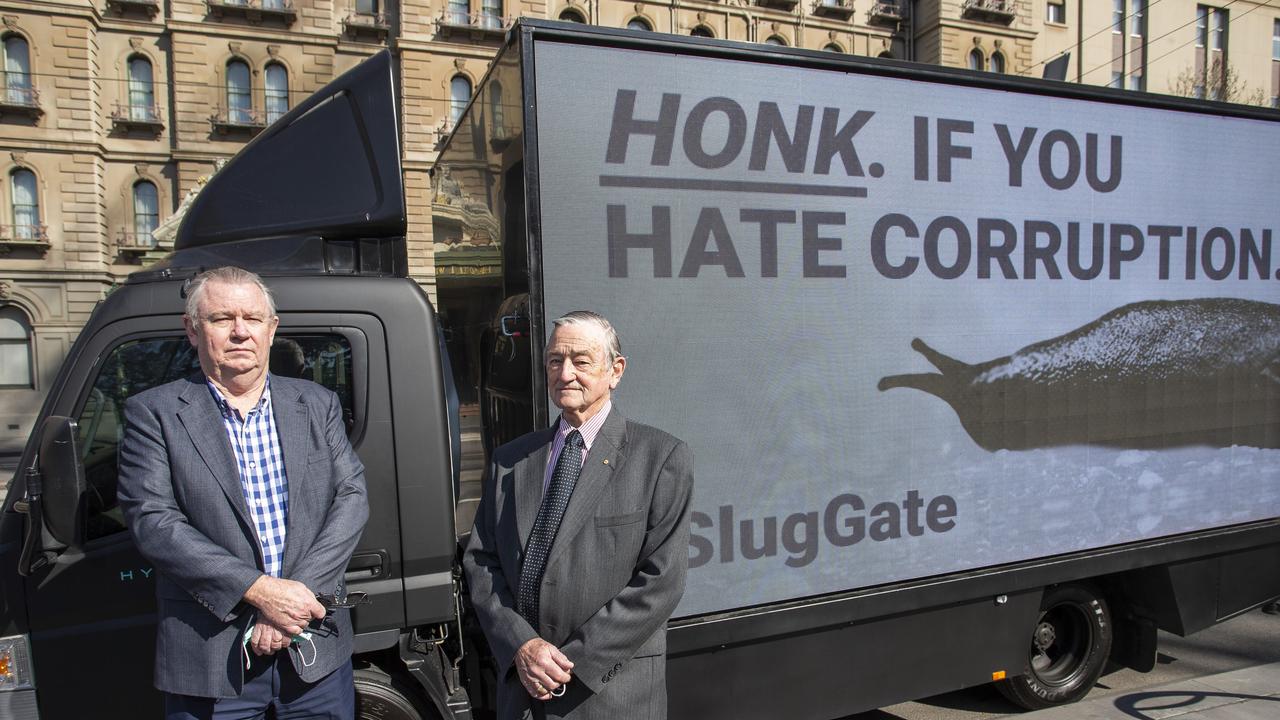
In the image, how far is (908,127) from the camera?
118 inches

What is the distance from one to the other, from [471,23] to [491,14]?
1.24 meters

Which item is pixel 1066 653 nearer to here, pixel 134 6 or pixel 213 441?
pixel 213 441

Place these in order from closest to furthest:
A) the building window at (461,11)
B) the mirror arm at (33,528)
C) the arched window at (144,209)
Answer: the mirror arm at (33,528), the arched window at (144,209), the building window at (461,11)

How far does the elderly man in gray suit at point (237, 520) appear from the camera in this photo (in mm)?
1802

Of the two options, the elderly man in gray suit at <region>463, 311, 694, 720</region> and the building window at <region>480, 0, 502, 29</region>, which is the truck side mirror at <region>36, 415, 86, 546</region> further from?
the building window at <region>480, 0, 502, 29</region>

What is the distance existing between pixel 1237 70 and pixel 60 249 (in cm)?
4416

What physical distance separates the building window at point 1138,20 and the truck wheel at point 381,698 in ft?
125

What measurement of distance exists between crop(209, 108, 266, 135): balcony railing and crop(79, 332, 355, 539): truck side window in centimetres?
2385

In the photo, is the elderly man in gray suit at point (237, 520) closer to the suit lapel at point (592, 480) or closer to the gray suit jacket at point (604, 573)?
the gray suit jacket at point (604, 573)

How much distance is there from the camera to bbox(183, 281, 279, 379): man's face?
1872mm

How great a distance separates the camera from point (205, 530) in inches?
71.8

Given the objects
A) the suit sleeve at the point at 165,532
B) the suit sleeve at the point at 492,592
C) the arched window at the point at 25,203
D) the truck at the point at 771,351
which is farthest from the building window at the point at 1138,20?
the arched window at the point at 25,203

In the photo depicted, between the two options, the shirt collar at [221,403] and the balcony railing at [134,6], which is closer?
the shirt collar at [221,403]

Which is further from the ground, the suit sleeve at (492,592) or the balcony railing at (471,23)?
the balcony railing at (471,23)
